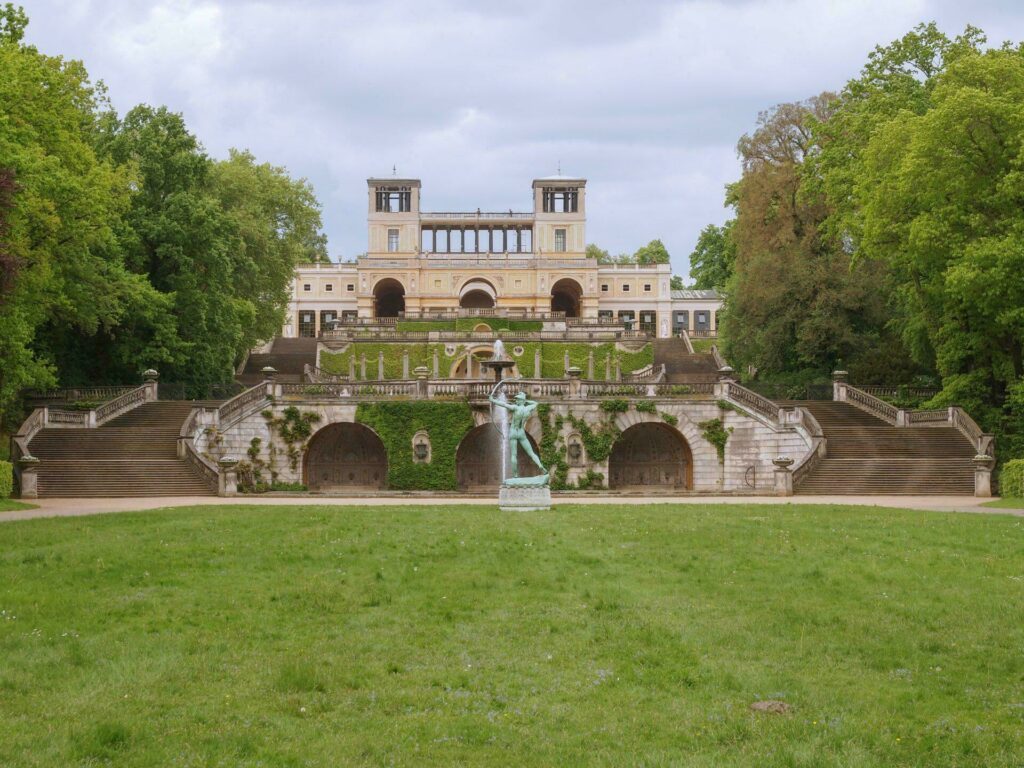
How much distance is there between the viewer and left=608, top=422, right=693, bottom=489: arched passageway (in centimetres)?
4005

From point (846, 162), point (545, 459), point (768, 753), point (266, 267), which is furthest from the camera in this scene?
point (266, 267)

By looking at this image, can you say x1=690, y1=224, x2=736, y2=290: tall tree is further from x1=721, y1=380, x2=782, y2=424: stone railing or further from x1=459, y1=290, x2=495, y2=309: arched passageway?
x1=721, y1=380, x2=782, y2=424: stone railing

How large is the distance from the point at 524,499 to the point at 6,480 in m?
15.1

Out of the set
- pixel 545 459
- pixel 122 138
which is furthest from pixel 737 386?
pixel 122 138

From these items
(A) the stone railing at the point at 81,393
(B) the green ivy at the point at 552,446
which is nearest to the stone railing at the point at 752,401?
(B) the green ivy at the point at 552,446

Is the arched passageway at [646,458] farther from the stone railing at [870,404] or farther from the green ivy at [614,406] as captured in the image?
the stone railing at [870,404]

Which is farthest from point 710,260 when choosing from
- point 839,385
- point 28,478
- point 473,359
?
point 28,478

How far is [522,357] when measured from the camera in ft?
198

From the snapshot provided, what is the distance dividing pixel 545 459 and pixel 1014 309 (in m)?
16.2

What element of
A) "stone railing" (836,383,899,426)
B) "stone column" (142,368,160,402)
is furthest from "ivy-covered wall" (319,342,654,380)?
"stone railing" (836,383,899,426)

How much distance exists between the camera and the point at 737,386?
38844mm

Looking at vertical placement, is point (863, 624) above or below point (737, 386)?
below

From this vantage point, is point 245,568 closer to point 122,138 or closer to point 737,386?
point 737,386

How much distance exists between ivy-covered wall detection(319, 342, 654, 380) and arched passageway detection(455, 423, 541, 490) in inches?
771
